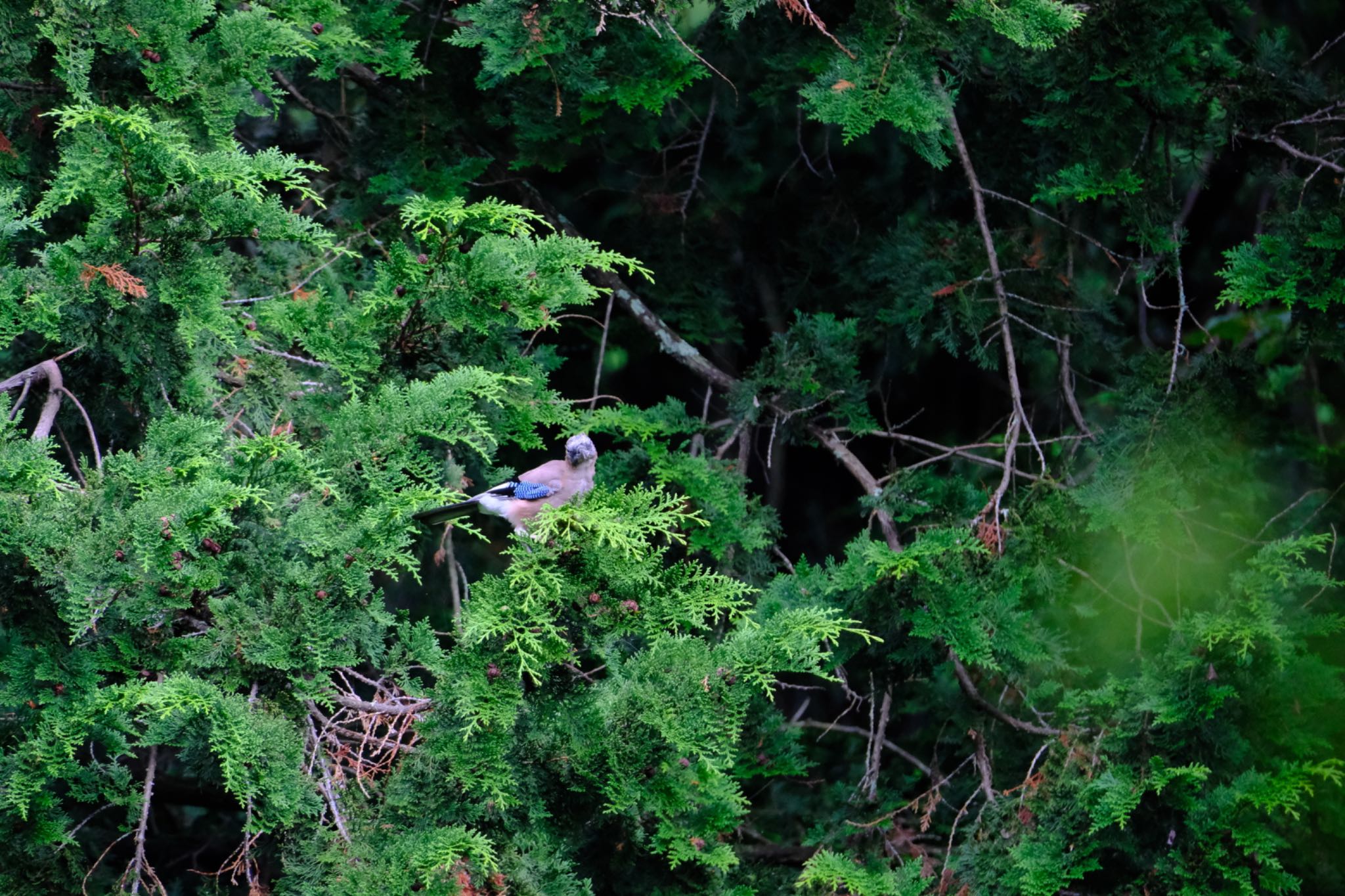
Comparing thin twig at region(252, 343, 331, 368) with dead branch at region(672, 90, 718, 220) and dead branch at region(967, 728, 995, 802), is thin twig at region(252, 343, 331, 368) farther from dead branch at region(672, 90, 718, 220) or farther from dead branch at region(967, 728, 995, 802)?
dead branch at region(967, 728, 995, 802)

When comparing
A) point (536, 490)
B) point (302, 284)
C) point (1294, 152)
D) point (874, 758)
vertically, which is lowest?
point (874, 758)

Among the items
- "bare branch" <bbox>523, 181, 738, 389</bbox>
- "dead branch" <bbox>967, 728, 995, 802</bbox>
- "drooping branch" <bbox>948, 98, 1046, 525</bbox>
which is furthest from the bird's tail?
"dead branch" <bbox>967, 728, 995, 802</bbox>

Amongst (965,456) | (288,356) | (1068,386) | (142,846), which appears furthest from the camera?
(1068,386)

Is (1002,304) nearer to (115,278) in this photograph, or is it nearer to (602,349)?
(602,349)

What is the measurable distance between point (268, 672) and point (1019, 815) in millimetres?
2308

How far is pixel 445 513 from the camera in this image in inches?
163

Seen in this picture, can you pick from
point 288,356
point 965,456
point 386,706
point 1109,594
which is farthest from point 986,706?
point 288,356

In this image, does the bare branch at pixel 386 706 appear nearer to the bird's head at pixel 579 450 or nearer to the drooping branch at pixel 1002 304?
the bird's head at pixel 579 450

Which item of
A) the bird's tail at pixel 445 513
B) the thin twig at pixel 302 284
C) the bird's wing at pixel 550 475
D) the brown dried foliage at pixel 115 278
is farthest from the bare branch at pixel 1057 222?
the brown dried foliage at pixel 115 278

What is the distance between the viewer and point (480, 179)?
5.08 m

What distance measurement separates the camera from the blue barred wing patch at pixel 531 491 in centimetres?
432

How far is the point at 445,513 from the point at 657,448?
0.90 m

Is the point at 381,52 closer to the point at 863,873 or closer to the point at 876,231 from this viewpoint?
the point at 876,231

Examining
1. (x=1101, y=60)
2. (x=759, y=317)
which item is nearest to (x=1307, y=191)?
(x=1101, y=60)
